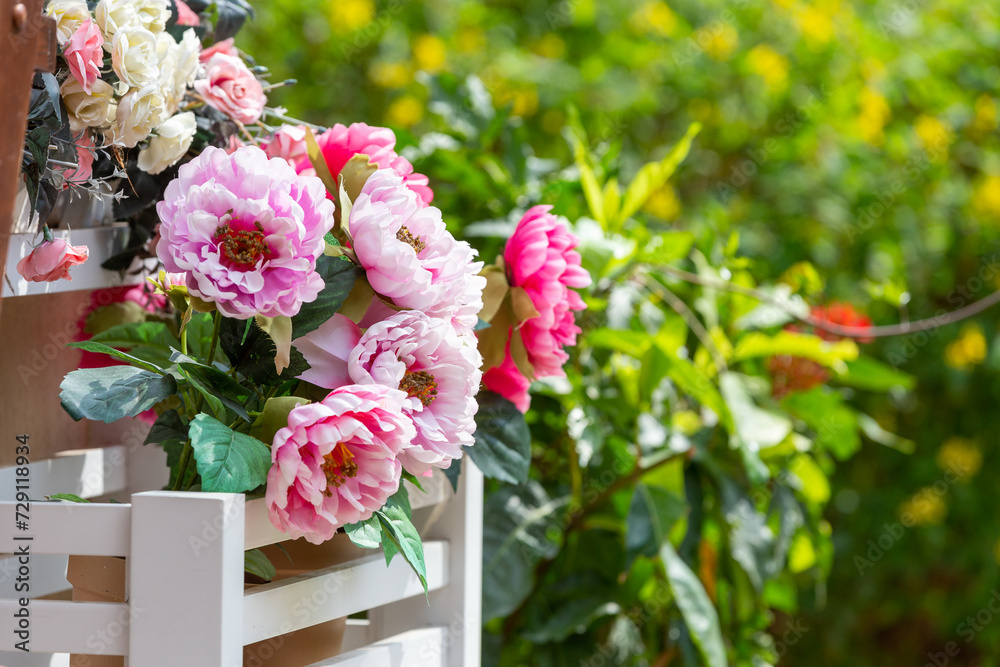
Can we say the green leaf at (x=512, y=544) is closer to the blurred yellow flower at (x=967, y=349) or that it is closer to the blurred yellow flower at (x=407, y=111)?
→ the blurred yellow flower at (x=407, y=111)

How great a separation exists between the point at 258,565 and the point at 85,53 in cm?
37

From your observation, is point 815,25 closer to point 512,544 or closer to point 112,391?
point 512,544

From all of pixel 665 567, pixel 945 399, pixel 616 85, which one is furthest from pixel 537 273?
pixel 945 399

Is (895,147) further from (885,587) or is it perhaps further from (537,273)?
(537,273)

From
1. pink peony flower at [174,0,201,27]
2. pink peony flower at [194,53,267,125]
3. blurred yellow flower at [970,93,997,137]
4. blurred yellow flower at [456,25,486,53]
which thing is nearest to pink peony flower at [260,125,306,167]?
pink peony flower at [194,53,267,125]

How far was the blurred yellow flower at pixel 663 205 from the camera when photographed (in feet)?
6.50

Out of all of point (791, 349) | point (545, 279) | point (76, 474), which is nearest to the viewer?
point (545, 279)

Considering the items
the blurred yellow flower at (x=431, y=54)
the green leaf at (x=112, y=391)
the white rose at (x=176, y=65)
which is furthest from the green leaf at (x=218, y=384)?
the blurred yellow flower at (x=431, y=54)

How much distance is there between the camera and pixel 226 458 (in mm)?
521

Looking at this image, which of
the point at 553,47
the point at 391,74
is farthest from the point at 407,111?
the point at 553,47

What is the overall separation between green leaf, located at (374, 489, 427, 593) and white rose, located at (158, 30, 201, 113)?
0.35 meters

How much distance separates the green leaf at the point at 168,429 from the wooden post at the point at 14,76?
16cm

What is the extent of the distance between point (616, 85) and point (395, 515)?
1580 millimetres

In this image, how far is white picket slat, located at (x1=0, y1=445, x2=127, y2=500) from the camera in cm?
73
